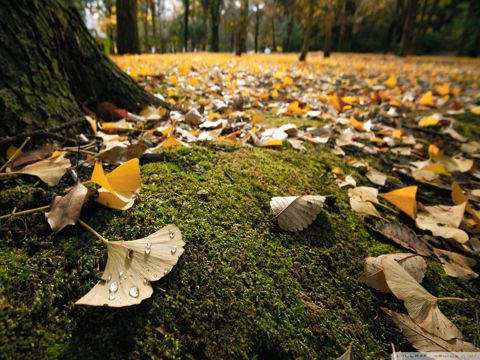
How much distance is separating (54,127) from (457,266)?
6.20 ft

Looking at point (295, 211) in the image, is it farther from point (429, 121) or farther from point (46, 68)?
point (429, 121)

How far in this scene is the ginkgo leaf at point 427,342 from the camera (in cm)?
74

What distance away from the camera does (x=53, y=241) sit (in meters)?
0.76

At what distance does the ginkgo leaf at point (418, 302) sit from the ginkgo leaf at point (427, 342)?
1 centimetres

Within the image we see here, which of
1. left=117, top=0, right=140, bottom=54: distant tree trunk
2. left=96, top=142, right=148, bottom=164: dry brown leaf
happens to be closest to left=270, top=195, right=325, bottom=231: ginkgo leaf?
left=96, top=142, right=148, bottom=164: dry brown leaf

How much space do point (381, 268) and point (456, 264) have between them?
0.43 metres

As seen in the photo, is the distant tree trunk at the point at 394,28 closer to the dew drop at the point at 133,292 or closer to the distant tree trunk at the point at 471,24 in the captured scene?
the distant tree trunk at the point at 471,24

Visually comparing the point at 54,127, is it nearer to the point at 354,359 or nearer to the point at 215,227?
the point at 215,227

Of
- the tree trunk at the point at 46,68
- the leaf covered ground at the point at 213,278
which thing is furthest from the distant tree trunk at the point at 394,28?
the leaf covered ground at the point at 213,278

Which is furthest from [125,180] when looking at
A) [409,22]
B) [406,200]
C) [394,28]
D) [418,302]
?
[394,28]

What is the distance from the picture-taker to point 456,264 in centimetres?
→ 107

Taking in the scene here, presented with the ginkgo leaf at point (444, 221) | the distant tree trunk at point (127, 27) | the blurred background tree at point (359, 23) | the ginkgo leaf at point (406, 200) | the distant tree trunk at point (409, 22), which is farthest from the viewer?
the blurred background tree at point (359, 23)

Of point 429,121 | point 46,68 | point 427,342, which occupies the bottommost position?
point 427,342

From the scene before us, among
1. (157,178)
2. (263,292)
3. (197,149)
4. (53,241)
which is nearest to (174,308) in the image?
(263,292)
